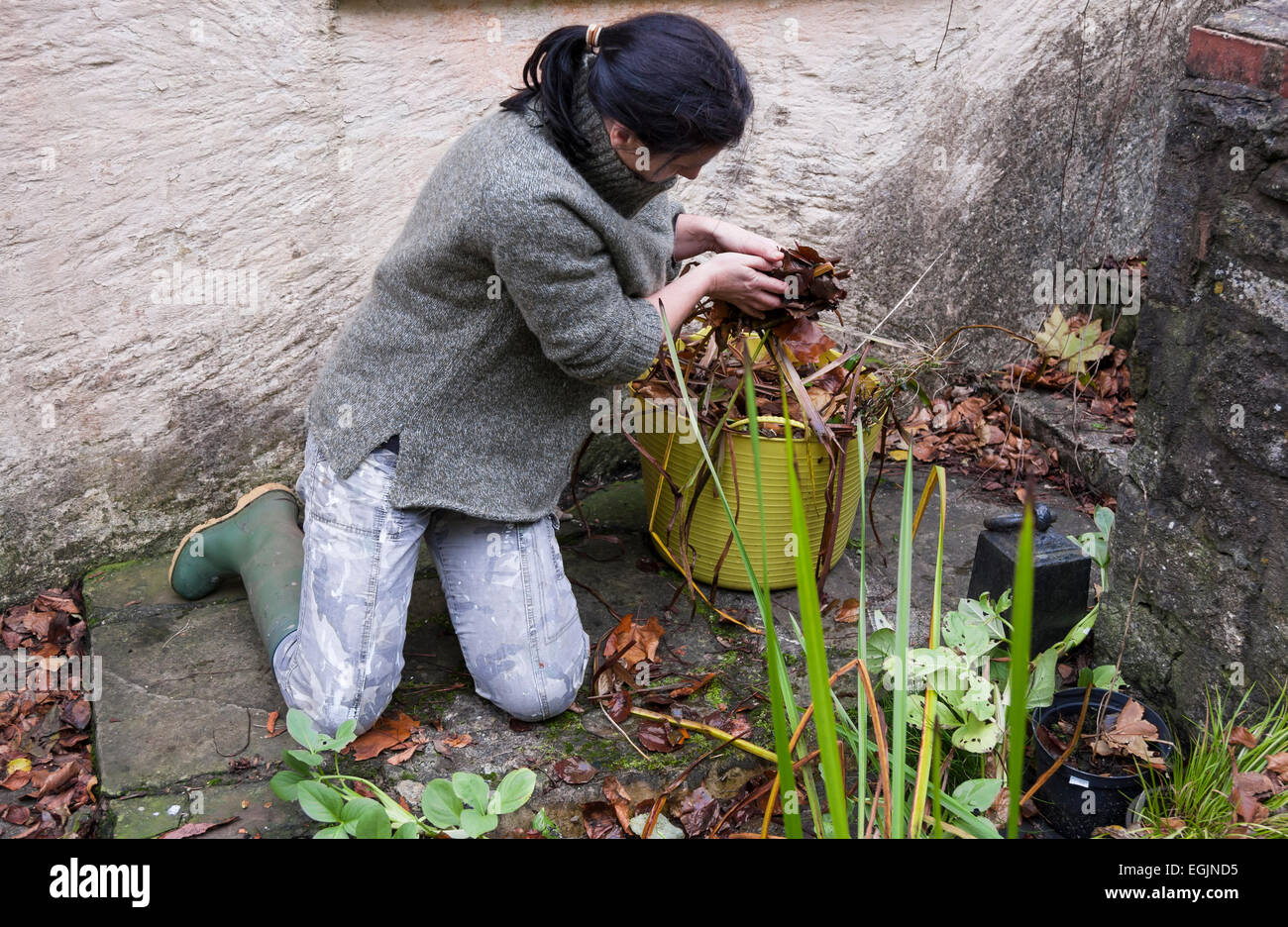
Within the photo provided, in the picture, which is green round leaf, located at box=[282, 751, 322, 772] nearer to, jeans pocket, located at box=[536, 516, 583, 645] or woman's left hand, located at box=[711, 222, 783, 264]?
jeans pocket, located at box=[536, 516, 583, 645]

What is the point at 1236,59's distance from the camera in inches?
74.4

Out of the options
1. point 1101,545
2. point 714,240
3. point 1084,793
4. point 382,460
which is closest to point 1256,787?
point 1084,793

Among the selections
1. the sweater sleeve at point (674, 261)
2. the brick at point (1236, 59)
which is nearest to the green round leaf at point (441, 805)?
the sweater sleeve at point (674, 261)

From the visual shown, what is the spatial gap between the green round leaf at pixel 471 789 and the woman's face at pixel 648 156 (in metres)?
1.12

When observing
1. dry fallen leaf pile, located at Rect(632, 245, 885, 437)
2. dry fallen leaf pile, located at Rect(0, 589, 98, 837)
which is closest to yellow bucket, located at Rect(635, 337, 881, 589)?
dry fallen leaf pile, located at Rect(632, 245, 885, 437)

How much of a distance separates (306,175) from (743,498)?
1.33 m

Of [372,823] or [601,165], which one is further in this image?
[601,165]

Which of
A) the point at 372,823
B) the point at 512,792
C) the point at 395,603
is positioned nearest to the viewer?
Answer: the point at 372,823

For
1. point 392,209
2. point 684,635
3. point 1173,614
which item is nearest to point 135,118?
point 392,209

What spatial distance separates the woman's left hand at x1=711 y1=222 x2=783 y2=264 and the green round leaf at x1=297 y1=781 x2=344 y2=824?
4.60ft

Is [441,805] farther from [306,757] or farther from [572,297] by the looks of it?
[572,297]

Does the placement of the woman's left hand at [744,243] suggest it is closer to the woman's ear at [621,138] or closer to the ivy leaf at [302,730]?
the woman's ear at [621,138]

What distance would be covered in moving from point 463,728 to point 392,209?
1351mm
